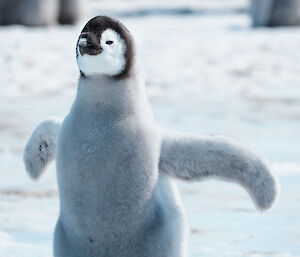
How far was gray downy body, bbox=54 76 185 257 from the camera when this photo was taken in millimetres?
2342

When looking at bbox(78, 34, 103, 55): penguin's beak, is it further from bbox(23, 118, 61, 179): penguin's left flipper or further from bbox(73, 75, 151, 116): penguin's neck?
bbox(23, 118, 61, 179): penguin's left flipper

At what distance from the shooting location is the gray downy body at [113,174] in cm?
234

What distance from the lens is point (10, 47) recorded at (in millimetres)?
10016

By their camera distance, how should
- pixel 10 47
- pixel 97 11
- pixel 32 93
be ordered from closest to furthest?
pixel 32 93 → pixel 10 47 → pixel 97 11

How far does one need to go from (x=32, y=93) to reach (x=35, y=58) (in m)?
2.08

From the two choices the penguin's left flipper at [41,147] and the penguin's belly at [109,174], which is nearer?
the penguin's belly at [109,174]

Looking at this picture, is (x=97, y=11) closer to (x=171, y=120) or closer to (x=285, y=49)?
(x=285, y=49)

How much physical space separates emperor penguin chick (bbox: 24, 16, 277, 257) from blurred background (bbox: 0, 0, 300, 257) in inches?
7.3

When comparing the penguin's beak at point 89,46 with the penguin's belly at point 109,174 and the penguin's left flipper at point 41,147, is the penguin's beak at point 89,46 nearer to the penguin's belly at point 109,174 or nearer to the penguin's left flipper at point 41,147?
the penguin's belly at point 109,174

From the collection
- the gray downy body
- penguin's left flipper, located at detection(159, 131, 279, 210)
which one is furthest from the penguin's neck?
penguin's left flipper, located at detection(159, 131, 279, 210)

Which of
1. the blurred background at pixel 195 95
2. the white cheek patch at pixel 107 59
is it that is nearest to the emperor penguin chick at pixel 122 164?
the white cheek patch at pixel 107 59

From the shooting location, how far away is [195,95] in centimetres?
732

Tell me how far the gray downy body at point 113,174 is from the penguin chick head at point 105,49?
4 cm

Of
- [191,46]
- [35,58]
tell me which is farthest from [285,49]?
[35,58]
